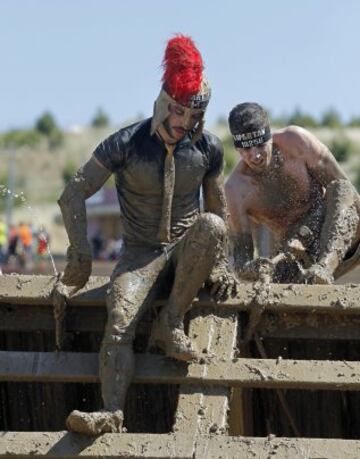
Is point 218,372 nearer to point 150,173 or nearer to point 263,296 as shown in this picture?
point 263,296

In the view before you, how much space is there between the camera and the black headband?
7.39 m

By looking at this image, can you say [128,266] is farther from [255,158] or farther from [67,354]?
[255,158]

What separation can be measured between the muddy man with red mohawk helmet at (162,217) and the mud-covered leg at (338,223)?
3.37 feet

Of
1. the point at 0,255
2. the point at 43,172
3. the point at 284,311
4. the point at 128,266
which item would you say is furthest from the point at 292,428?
the point at 43,172

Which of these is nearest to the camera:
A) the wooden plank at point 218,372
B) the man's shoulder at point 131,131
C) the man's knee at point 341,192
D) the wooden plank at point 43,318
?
the wooden plank at point 218,372

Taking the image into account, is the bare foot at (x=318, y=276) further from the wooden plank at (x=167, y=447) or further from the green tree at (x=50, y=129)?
the green tree at (x=50, y=129)

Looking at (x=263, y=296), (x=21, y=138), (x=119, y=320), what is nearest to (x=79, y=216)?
(x=119, y=320)

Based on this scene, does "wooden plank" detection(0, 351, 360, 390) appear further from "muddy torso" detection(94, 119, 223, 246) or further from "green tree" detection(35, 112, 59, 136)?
"green tree" detection(35, 112, 59, 136)

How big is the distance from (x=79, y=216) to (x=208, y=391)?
1064mm

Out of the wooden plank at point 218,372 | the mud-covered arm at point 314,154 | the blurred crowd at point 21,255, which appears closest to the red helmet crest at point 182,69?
the wooden plank at point 218,372

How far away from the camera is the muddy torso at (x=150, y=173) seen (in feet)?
20.5

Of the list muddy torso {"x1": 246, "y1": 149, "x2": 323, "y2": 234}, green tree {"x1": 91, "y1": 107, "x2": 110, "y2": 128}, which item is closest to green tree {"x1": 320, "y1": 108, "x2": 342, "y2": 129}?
green tree {"x1": 91, "y1": 107, "x2": 110, "y2": 128}

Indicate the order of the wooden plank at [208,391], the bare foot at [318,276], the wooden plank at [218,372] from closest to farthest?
the wooden plank at [208,391] < the wooden plank at [218,372] < the bare foot at [318,276]

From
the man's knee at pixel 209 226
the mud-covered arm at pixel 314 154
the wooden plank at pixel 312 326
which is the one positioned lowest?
the wooden plank at pixel 312 326
